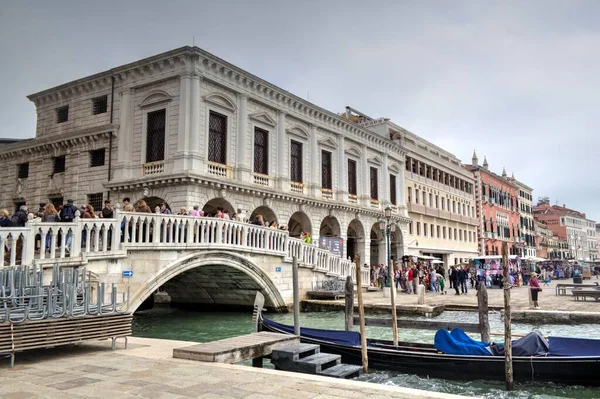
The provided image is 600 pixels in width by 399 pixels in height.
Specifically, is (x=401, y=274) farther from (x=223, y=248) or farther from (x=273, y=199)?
(x=223, y=248)

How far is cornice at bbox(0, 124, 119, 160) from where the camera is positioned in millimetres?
20666

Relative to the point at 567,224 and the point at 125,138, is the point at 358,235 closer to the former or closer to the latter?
the point at 125,138

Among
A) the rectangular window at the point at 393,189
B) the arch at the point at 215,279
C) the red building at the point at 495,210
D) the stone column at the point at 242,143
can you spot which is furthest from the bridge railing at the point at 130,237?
the red building at the point at 495,210

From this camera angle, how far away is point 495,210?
5356 cm

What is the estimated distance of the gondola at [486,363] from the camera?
305 inches

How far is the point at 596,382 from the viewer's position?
7676 mm

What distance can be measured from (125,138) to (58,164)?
15.3ft

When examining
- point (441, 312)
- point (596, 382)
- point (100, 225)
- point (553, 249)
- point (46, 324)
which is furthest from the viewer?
point (553, 249)

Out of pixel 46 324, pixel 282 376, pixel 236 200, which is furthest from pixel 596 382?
pixel 236 200

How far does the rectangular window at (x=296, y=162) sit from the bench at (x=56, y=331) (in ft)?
58.1

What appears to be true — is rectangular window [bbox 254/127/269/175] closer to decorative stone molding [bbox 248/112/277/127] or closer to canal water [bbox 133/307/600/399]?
decorative stone molding [bbox 248/112/277/127]

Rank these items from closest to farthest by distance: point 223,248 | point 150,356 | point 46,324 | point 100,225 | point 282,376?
point 282,376 < point 46,324 < point 150,356 < point 100,225 < point 223,248

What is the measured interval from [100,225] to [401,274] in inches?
679

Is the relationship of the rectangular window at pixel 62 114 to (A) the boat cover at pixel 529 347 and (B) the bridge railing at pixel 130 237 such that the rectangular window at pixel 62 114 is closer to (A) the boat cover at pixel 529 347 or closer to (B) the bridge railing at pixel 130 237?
(B) the bridge railing at pixel 130 237
